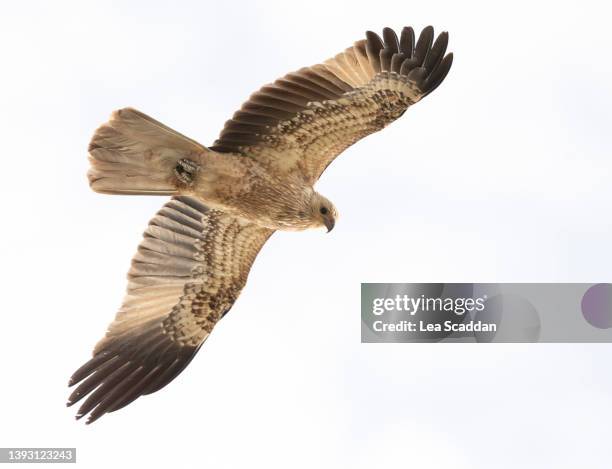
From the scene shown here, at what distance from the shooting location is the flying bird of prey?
48.5 feet

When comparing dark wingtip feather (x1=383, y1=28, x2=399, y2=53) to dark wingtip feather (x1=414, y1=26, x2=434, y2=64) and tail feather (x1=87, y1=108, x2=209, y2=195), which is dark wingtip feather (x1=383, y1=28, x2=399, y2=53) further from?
tail feather (x1=87, y1=108, x2=209, y2=195)

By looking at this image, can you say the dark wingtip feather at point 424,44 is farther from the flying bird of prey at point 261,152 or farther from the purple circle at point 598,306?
the purple circle at point 598,306

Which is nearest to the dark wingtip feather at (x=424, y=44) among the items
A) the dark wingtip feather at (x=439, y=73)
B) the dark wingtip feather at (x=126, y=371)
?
the dark wingtip feather at (x=439, y=73)

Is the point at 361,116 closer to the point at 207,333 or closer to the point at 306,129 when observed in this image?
the point at 306,129

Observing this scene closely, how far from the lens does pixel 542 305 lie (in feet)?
64.9

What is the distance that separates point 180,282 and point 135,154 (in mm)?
2191

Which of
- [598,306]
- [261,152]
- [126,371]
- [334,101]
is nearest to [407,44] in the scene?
[334,101]

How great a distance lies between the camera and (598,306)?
65.9ft

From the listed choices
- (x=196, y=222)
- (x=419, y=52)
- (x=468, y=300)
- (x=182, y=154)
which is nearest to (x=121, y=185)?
(x=182, y=154)

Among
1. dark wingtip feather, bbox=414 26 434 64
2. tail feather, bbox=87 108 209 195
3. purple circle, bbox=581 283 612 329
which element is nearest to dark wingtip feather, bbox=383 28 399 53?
dark wingtip feather, bbox=414 26 434 64

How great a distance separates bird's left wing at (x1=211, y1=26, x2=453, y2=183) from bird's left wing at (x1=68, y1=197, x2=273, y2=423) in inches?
54.7

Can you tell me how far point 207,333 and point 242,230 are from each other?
118cm

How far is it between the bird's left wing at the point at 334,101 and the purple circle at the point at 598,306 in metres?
5.82

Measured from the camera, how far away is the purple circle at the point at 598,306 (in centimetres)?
1988
